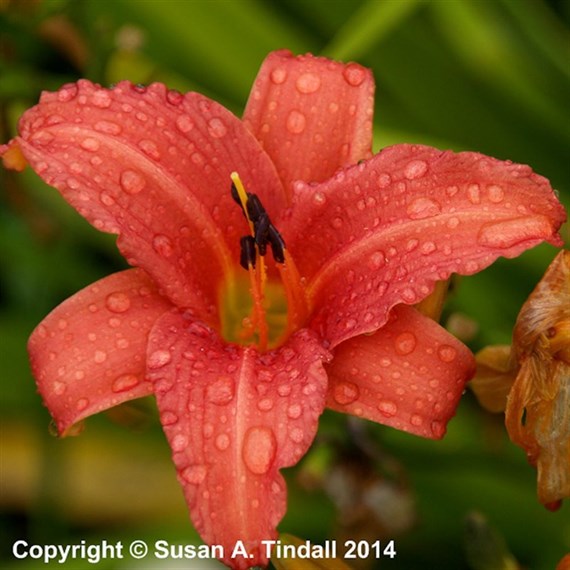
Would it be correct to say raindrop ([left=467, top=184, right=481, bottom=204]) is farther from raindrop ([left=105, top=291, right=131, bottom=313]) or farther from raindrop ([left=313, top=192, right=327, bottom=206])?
raindrop ([left=105, top=291, right=131, bottom=313])

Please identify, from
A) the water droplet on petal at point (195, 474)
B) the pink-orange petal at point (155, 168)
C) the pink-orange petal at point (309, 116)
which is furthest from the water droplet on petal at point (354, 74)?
the water droplet on petal at point (195, 474)

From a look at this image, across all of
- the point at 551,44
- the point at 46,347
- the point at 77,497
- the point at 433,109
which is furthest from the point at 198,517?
the point at 551,44

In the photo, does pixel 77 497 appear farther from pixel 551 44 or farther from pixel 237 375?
pixel 551 44

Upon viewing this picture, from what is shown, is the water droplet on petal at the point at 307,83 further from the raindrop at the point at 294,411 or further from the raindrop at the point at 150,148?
the raindrop at the point at 294,411

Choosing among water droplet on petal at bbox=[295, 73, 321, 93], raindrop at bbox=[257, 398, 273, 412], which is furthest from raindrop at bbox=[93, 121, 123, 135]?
raindrop at bbox=[257, 398, 273, 412]

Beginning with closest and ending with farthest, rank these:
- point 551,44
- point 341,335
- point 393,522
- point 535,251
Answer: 1. point 341,335
2. point 393,522
3. point 535,251
4. point 551,44

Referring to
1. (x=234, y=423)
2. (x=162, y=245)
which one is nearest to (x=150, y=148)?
(x=162, y=245)
